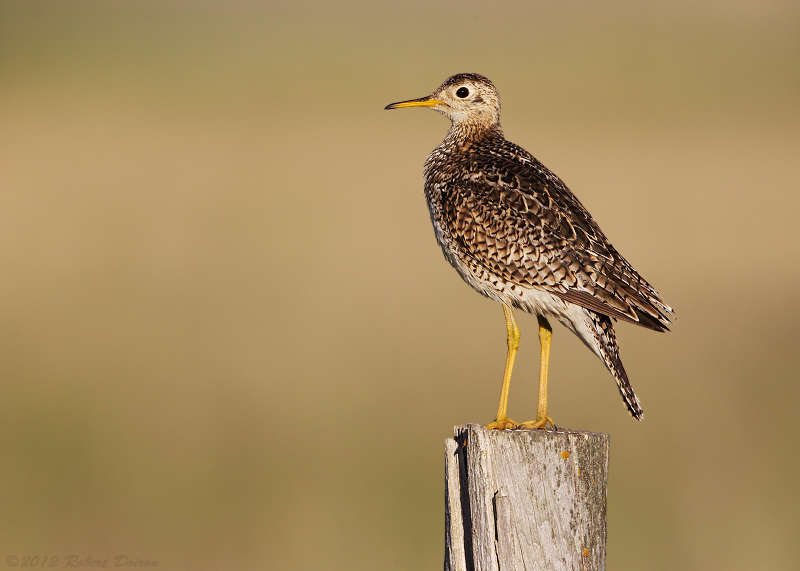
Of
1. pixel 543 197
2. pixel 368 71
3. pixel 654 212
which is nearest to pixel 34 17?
pixel 368 71

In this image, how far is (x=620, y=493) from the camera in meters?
11.3

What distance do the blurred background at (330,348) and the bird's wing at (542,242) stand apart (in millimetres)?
3754

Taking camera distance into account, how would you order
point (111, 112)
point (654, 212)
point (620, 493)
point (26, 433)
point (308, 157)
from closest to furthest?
1. point (620, 493)
2. point (26, 433)
3. point (654, 212)
4. point (308, 157)
5. point (111, 112)

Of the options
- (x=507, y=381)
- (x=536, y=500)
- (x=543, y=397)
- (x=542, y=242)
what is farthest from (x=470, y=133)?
(x=536, y=500)

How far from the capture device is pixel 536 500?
5266 mm

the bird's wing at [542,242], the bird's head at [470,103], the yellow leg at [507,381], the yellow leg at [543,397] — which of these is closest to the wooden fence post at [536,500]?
the yellow leg at [507,381]

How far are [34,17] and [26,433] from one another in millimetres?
75578

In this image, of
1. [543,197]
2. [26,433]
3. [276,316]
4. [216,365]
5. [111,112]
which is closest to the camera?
[543,197]

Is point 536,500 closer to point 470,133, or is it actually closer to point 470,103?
point 470,133

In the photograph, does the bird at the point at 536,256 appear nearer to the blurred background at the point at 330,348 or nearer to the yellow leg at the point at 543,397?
the yellow leg at the point at 543,397

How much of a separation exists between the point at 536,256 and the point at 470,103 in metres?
2.36

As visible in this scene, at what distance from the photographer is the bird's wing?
6969mm

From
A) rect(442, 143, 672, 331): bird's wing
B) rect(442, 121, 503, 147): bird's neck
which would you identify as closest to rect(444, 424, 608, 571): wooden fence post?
rect(442, 143, 672, 331): bird's wing

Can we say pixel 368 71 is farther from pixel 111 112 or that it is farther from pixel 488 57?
pixel 111 112
